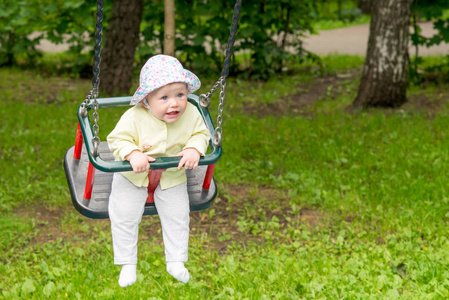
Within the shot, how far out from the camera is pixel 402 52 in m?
6.79

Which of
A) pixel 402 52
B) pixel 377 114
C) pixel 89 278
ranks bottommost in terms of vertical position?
pixel 89 278

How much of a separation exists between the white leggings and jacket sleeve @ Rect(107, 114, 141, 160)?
0.55 feet

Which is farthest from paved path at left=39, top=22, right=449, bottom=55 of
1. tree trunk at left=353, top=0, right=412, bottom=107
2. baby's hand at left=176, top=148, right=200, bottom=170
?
baby's hand at left=176, top=148, right=200, bottom=170

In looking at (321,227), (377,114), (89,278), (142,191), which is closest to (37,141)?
(89,278)

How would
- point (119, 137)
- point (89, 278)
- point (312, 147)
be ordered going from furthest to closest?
point (312, 147)
point (89, 278)
point (119, 137)

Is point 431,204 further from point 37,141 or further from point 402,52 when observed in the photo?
point 37,141

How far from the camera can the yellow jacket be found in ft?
7.46

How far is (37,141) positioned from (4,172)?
0.82 meters

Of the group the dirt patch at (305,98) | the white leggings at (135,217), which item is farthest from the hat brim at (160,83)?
the dirt patch at (305,98)

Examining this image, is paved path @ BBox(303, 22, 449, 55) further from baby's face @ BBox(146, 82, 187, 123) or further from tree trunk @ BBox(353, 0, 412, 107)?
baby's face @ BBox(146, 82, 187, 123)

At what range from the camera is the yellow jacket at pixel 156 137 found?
227 cm

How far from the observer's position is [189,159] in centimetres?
216

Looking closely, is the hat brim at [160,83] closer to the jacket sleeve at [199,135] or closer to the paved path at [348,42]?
the jacket sleeve at [199,135]

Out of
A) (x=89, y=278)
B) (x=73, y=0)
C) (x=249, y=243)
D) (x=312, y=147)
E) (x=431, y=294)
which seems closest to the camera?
(x=431, y=294)
